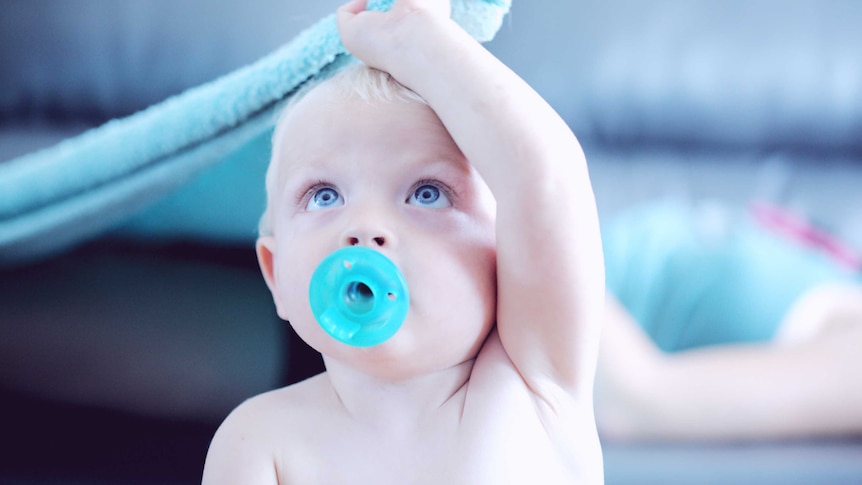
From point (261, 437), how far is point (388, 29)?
0.26m

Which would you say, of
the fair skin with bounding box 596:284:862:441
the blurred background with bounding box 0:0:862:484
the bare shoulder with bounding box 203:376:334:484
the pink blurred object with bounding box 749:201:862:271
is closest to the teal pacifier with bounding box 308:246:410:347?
the bare shoulder with bounding box 203:376:334:484

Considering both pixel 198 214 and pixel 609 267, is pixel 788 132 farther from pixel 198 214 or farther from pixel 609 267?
pixel 198 214

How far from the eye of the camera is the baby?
0.45 metres

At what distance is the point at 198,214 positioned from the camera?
99 centimetres

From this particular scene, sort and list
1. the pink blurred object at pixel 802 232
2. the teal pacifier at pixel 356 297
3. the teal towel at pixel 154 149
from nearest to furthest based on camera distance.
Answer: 1. the teal pacifier at pixel 356 297
2. the teal towel at pixel 154 149
3. the pink blurred object at pixel 802 232

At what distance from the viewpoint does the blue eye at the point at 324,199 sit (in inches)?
19.1

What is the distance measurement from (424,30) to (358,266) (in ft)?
0.50

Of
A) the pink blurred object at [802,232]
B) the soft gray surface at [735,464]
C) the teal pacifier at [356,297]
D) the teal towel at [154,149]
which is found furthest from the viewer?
the pink blurred object at [802,232]

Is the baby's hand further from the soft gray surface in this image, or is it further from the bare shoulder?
the soft gray surface

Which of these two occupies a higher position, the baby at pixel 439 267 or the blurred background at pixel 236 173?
the blurred background at pixel 236 173

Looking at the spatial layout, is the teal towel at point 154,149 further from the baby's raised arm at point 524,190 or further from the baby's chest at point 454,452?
the baby's chest at point 454,452

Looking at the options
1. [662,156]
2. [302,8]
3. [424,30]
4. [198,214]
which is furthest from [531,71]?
[424,30]

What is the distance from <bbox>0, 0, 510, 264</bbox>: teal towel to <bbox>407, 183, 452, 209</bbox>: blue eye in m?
0.13

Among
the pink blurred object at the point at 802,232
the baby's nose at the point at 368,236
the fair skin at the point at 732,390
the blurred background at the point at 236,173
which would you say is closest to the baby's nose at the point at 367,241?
the baby's nose at the point at 368,236
